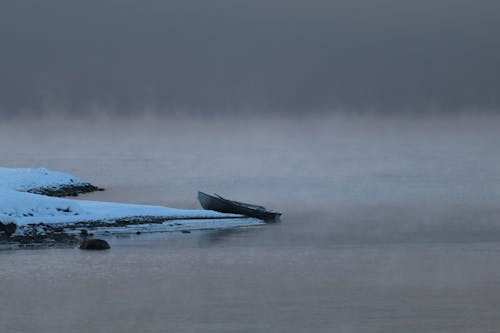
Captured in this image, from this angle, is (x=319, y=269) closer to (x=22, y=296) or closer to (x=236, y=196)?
(x=22, y=296)

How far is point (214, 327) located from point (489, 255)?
17818 millimetres

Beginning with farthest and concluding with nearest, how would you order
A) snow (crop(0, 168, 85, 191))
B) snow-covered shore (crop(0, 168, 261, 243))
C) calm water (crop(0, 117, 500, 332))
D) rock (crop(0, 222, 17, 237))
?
snow (crop(0, 168, 85, 191)), snow-covered shore (crop(0, 168, 261, 243)), rock (crop(0, 222, 17, 237)), calm water (crop(0, 117, 500, 332))

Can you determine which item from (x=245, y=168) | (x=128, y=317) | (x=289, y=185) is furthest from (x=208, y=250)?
(x=245, y=168)

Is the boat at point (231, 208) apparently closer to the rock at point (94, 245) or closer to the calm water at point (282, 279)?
the calm water at point (282, 279)

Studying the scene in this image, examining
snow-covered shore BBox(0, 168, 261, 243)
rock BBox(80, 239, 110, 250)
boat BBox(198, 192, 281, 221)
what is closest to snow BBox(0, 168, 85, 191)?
boat BBox(198, 192, 281, 221)

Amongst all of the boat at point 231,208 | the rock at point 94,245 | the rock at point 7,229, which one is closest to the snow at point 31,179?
the boat at point 231,208

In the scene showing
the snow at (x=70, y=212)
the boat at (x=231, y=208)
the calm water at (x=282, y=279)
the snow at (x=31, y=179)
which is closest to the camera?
the calm water at (x=282, y=279)

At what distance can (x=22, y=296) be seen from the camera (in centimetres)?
3266

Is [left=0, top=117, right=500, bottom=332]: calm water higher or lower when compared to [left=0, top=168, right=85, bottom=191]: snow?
lower

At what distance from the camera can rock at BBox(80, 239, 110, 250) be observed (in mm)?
42778

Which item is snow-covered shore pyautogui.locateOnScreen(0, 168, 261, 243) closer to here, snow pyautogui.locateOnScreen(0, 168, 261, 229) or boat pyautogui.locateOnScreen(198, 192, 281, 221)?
snow pyautogui.locateOnScreen(0, 168, 261, 229)

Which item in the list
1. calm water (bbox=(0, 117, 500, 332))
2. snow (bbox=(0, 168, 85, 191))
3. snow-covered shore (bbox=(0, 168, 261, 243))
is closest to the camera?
calm water (bbox=(0, 117, 500, 332))

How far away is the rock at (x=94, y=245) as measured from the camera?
42.8 meters

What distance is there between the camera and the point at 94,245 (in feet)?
140
